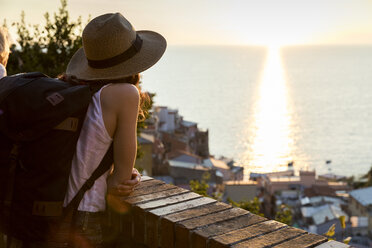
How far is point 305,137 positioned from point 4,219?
82.7m

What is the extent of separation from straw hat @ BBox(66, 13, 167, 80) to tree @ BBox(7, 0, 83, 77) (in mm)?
10671

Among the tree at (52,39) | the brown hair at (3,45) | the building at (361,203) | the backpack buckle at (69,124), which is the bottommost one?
the building at (361,203)

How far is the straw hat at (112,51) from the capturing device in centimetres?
241

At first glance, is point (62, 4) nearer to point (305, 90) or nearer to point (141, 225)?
point (141, 225)

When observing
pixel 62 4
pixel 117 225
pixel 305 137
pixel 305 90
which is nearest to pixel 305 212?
pixel 62 4

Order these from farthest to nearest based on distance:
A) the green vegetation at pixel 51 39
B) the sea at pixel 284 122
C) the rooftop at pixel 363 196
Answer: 1. the sea at pixel 284 122
2. the rooftop at pixel 363 196
3. the green vegetation at pixel 51 39

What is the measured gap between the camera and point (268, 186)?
4175 cm

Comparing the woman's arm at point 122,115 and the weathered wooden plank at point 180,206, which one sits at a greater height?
the woman's arm at point 122,115

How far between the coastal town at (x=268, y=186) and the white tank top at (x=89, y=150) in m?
24.1

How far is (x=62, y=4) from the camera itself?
13656 millimetres

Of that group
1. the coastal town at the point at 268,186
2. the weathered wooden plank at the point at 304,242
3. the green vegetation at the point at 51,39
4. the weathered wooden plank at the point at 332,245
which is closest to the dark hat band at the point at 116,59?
the weathered wooden plank at the point at 304,242

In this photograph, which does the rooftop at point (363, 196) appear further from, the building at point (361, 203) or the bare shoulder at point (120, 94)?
the bare shoulder at point (120, 94)

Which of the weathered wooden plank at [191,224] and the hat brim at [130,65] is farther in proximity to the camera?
the hat brim at [130,65]

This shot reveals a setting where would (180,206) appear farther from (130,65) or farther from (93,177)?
(130,65)
